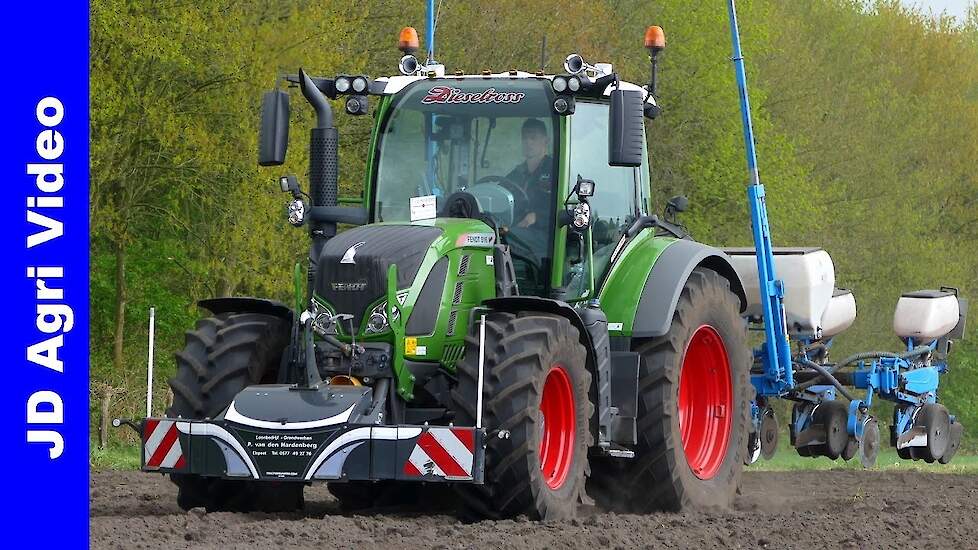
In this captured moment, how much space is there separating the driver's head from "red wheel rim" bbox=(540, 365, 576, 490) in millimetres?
1584

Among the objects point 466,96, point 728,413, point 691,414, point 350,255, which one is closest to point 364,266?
point 350,255

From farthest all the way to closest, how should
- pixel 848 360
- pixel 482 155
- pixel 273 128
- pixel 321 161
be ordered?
pixel 848 360 < pixel 321 161 < pixel 482 155 < pixel 273 128

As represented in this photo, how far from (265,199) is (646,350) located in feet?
41.0

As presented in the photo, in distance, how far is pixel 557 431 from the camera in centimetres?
1061

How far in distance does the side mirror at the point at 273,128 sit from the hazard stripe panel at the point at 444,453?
2.24 meters

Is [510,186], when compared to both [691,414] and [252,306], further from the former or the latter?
[691,414]

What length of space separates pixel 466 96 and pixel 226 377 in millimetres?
2397

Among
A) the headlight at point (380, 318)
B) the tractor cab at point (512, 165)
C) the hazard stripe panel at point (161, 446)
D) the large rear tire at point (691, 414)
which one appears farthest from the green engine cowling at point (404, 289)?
the large rear tire at point (691, 414)

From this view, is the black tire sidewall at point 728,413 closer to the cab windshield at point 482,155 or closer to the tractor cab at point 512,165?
the tractor cab at point 512,165

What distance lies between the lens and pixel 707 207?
1449 inches

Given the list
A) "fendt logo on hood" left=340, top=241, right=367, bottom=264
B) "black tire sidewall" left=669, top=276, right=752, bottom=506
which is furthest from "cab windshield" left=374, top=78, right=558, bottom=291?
"black tire sidewall" left=669, top=276, right=752, bottom=506

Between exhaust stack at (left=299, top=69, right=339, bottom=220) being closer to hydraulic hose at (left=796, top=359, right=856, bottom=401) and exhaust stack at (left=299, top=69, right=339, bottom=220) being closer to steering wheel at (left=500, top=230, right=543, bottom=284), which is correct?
steering wheel at (left=500, top=230, right=543, bottom=284)

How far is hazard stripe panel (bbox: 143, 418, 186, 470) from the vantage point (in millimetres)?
10195

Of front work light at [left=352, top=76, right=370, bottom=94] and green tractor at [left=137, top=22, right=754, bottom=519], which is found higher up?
front work light at [left=352, top=76, right=370, bottom=94]
